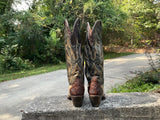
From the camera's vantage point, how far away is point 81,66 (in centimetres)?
205

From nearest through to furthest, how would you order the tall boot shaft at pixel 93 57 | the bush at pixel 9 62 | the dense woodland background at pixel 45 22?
the tall boot shaft at pixel 93 57 → the bush at pixel 9 62 → the dense woodland background at pixel 45 22

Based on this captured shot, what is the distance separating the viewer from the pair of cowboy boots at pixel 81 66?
1943 millimetres

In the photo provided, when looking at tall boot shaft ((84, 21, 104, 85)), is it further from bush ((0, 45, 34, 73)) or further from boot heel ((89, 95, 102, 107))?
bush ((0, 45, 34, 73))

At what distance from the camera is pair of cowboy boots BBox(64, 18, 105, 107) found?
1943 millimetres

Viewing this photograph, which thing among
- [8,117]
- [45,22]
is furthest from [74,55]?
[45,22]

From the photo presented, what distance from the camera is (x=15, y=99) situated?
4.07 metres

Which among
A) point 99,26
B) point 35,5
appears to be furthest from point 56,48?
point 99,26

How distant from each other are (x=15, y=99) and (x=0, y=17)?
8.05 meters

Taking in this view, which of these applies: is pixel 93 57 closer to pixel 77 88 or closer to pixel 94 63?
pixel 94 63

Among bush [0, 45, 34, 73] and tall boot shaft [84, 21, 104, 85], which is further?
bush [0, 45, 34, 73]

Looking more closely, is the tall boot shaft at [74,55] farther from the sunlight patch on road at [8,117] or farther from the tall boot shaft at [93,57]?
the sunlight patch on road at [8,117]

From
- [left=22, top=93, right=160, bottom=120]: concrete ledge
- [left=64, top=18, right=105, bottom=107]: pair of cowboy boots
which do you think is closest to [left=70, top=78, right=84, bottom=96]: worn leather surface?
[left=64, top=18, right=105, bottom=107]: pair of cowboy boots

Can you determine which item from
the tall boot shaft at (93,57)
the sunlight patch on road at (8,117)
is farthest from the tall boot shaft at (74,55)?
A: the sunlight patch on road at (8,117)

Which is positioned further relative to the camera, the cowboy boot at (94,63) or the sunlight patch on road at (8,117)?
the sunlight patch on road at (8,117)
